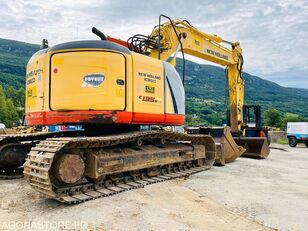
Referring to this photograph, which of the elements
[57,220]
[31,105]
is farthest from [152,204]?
[31,105]

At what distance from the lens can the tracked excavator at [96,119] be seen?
576 centimetres

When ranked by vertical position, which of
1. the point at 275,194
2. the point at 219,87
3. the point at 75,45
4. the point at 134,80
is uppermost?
the point at 219,87

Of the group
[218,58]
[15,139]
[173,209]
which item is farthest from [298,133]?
[173,209]

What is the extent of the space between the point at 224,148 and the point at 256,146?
295 centimetres

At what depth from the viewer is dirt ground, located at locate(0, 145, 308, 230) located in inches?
185

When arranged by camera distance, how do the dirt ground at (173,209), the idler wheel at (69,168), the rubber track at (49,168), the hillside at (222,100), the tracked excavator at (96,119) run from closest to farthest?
the dirt ground at (173,209)
the rubber track at (49,168)
the idler wheel at (69,168)
the tracked excavator at (96,119)
the hillside at (222,100)

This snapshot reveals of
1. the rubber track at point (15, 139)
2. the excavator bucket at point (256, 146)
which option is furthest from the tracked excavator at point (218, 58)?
the rubber track at point (15, 139)

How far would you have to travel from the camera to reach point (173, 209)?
215 inches

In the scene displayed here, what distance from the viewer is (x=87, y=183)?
6.25 metres

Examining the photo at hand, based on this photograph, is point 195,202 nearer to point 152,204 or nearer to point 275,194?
point 152,204

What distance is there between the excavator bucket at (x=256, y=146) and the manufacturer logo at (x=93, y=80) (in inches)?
342

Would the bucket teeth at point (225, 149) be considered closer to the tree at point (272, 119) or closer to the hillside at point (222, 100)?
the tree at point (272, 119)

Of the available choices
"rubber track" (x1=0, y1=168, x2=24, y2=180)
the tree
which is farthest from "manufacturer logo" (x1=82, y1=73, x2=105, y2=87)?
the tree

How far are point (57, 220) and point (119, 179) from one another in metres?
2.13
